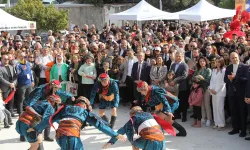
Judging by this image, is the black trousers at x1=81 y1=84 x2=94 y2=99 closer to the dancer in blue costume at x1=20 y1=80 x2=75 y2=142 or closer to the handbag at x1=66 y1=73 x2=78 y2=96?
the handbag at x1=66 y1=73 x2=78 y2=96

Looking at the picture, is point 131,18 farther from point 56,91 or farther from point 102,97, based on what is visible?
point 56,91

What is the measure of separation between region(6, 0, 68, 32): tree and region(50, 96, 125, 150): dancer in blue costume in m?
14.4

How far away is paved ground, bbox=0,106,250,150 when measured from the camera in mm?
7691

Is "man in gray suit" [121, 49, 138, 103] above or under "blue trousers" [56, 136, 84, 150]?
above

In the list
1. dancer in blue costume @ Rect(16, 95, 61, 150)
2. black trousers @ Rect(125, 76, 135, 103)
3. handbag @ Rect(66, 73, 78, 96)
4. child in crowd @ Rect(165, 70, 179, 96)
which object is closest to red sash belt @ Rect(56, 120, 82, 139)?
dancer in blue costume @ Rect(16, 95, 61, 150)

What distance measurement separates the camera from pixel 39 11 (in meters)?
19.9

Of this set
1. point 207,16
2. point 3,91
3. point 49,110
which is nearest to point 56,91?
point 49,110

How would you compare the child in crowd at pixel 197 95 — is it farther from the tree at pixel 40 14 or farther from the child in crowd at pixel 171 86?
the tree at pixel 40 14

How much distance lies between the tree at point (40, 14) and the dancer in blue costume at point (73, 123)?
14.4 meters

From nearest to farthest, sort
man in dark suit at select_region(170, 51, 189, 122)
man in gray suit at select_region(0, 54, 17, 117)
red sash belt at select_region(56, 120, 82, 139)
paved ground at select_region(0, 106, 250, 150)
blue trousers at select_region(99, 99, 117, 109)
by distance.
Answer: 1. red sash belt at select_region(56, 120, 82, 139)
2. paved ground at select_region(0, 106, 250, 150)
3. blue trousers at select_region(99, 99, 117, 109)
4. man in dark suit at select_region(170, 51, 189, 122)
5. man in gray suit at select_region(0, 54, 17, 117)

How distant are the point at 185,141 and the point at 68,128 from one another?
10.3ft

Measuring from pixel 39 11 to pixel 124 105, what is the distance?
417 inches

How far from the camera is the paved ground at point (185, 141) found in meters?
7.69

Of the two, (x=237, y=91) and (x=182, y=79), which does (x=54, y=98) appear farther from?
(x=237, y=91)
